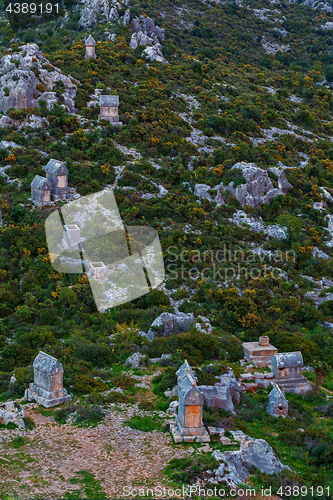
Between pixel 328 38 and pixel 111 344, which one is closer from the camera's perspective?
pixel 111 344

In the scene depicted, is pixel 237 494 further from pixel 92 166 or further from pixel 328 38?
pixel 328 38

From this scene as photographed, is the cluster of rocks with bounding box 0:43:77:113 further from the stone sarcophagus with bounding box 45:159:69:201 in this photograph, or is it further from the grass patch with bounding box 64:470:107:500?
the grass patch with bounding box 64:470:107:500

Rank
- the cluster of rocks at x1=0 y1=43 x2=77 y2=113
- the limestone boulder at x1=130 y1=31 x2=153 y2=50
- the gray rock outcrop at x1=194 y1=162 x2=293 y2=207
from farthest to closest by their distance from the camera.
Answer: the limestone boulder at x1=130 y1=31 x2=153 y2=50 → the cluster of rocks at x1=0 y1=43 x2=77 y2=113 → the gray rock outcrop at x1=194 y1=162 x2=293 y2=207

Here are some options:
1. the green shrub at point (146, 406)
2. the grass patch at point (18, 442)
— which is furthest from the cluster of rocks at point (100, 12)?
the grass patch at point (18, 442)

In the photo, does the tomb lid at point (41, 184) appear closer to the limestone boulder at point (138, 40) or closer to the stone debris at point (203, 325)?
the stone debris at point (203, 325)

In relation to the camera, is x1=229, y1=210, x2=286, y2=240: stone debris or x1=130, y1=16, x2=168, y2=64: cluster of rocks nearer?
x1=229, y1=210, x2=286, y2=240: stone debris

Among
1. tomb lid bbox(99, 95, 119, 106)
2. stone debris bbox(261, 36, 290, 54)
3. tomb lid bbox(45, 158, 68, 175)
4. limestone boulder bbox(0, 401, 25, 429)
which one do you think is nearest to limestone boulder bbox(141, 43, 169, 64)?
tomb lid bbox(99, 95, 119, 106)

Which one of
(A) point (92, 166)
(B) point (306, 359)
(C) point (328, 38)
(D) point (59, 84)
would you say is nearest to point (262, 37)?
(C) point (328, 38)
